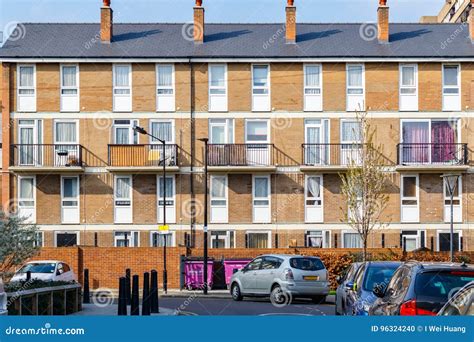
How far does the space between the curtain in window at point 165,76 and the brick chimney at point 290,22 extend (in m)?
2.20

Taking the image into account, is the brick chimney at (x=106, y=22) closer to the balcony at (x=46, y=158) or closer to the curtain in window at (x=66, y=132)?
the curtain in window at (x=66, y=132)

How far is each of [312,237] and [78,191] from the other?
1705 cm

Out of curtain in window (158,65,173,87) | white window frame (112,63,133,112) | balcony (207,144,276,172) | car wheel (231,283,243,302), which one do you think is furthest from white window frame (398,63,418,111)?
car wheel (231,283,243,302)

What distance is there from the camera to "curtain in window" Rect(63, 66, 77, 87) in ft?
40.8

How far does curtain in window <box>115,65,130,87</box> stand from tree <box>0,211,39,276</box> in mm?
2672

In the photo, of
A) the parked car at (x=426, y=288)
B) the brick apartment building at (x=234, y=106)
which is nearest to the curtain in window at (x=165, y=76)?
the brick apartment building at (x=234, y=106)

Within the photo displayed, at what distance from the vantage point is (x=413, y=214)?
1739 cm

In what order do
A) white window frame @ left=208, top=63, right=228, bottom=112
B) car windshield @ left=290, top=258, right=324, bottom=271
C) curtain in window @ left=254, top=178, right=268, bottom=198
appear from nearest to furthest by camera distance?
white window frame @ left=208, top=63, right=228, bottom=112 < car windshield @ left=290, top=258, right=324, bottom=271 < curtain in window @ left=254, top=178, right=268, bottom=198

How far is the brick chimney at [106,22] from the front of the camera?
28.9 feet

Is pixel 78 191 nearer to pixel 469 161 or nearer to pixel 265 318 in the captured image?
pixel 469 161

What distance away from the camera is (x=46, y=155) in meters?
14.4

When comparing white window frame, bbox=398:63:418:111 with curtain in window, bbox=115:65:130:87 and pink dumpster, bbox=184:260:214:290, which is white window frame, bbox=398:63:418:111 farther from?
pink dumpster, bbox=184:260:214:290

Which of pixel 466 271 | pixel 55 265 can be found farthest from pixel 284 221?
pixel 466 271

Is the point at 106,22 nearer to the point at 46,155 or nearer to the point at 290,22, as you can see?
the point at 290,22
